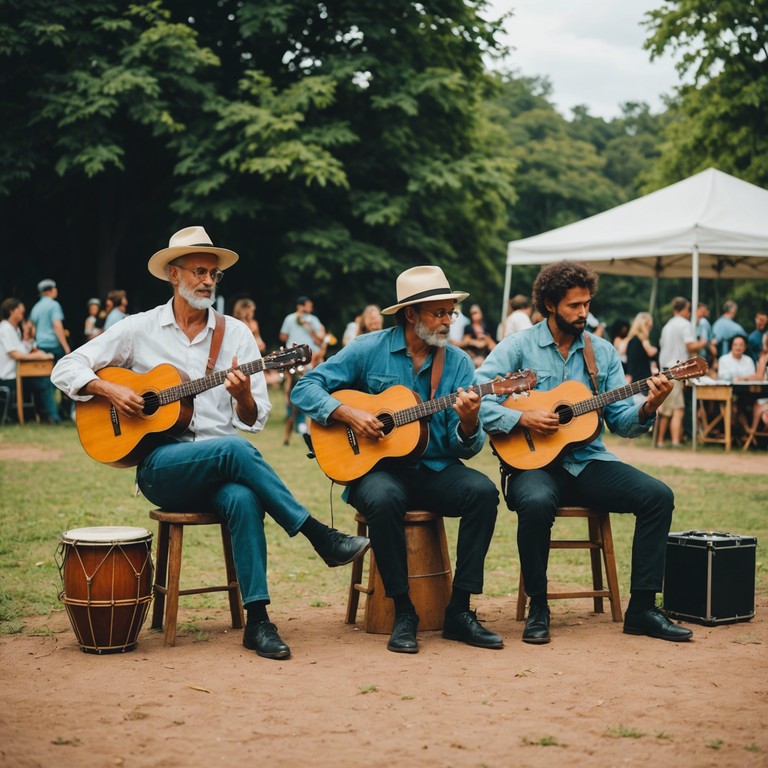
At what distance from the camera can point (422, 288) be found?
18.5 ft

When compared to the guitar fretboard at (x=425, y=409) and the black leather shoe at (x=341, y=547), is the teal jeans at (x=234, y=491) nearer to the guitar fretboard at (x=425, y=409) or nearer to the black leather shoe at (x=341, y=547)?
the black leather shoe at (x=341, y=547)

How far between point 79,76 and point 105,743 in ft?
59.6

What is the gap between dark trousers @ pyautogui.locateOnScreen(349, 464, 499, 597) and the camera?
5.25 meters

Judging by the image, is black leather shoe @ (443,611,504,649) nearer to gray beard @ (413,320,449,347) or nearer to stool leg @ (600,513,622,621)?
stool leg @ (600,513,622,621)

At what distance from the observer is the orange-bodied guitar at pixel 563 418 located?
559 centimetres

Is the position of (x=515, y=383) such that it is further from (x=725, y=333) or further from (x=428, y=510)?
(x=725, y=333)

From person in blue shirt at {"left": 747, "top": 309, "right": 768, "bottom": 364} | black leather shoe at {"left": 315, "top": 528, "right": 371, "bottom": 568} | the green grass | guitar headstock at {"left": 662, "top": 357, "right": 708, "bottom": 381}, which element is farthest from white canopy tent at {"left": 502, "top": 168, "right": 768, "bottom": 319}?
Answer: black leather shoe at {"left": 315, "top": 528, "right": 371, "bottom": 568}

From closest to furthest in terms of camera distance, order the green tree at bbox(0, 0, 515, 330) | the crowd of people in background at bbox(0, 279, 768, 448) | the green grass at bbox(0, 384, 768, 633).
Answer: the green grass at bbox(0, 384, 768, 633)
the crowd of people in background at bbox(0, 279, 768, 448)
the green tree at bbox(0, 0, 515, 330)

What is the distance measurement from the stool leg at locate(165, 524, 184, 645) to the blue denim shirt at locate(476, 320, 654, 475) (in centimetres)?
180

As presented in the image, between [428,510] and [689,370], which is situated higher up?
[689,370]

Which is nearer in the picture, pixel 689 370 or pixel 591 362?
pixel 689 370

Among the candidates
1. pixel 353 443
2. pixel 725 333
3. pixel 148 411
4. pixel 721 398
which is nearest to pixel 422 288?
pixel 353 443

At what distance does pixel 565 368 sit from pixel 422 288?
932mm

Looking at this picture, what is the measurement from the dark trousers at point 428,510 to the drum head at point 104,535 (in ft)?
3.60
